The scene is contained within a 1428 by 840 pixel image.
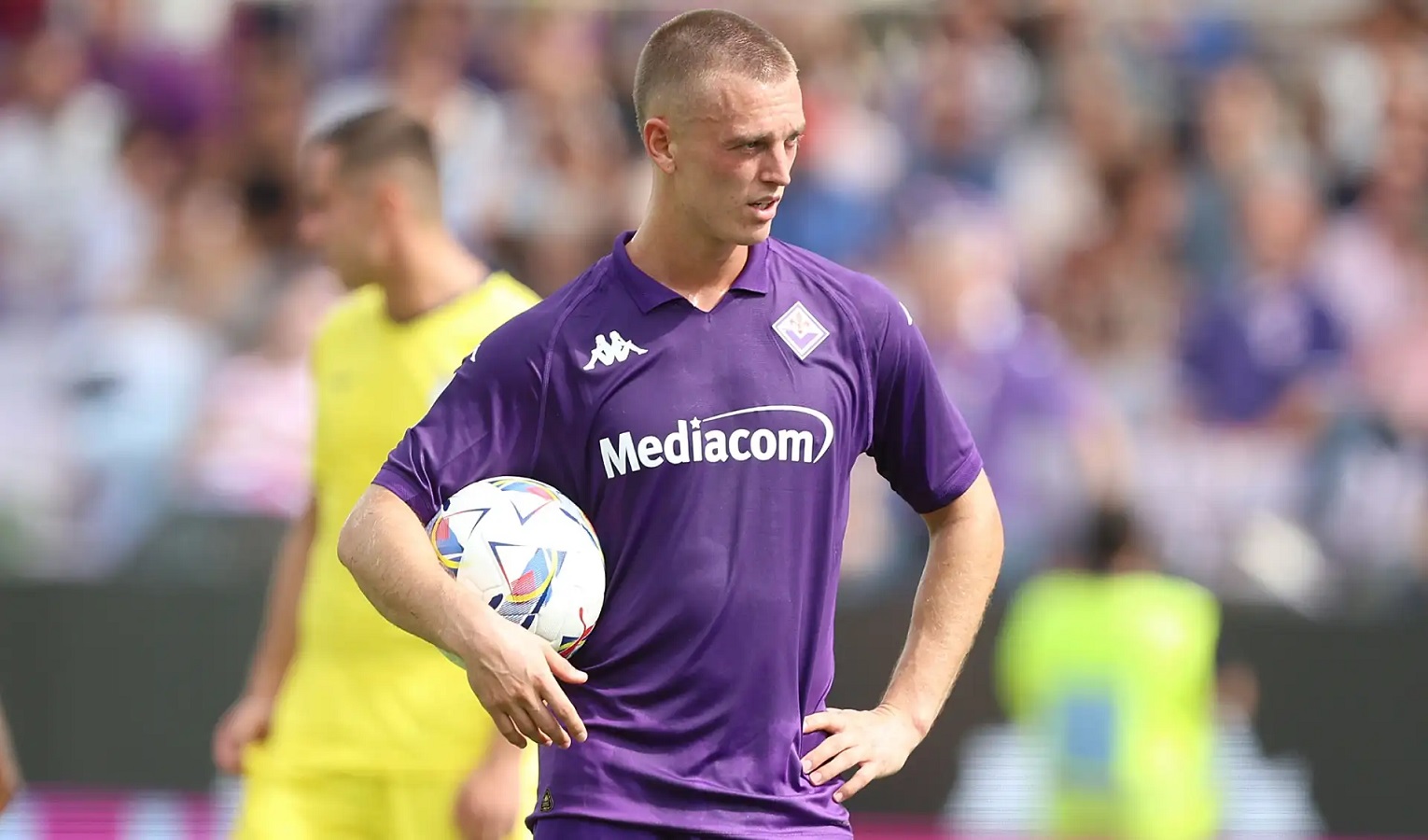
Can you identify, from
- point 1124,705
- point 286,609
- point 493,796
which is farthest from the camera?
point 1124,705

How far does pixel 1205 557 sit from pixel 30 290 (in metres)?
6.90

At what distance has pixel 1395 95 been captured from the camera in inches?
494

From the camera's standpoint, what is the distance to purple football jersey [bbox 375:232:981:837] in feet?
14.0

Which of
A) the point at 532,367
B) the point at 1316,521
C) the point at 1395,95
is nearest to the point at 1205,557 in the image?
the point at 1316,521

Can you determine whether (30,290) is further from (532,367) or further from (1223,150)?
(532,367)

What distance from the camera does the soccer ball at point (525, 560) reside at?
4203 mm

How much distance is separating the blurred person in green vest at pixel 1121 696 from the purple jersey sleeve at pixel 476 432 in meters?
5.29

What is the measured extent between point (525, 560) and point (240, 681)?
20.1ft

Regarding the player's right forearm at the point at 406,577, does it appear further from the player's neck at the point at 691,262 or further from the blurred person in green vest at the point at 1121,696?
the blurred person in green vest at the point at 1121,696

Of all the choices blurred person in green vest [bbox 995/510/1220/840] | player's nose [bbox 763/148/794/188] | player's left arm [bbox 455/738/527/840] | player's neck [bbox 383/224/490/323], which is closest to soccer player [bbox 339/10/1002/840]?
player's nose [bbox 763/148/794/188]

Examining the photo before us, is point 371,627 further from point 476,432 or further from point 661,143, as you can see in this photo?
point 661,143

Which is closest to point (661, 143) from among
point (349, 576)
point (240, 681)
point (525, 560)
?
point (525, 560)

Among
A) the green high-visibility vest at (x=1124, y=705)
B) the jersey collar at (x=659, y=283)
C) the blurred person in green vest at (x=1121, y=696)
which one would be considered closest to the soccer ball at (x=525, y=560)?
the jersey collar at (x=659, y=283)

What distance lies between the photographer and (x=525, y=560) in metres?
4.20
